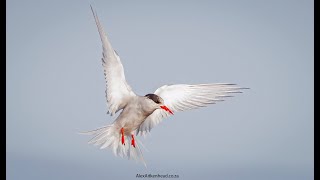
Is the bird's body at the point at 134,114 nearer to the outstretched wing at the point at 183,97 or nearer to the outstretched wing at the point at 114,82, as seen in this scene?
the outstretched wing at the point at 114,82

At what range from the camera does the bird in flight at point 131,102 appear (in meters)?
3.85

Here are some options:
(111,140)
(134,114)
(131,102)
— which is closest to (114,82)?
(131,102)

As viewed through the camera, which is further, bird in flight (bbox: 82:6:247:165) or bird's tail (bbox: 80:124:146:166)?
bird's tail (bbox: 80:124:146:166)

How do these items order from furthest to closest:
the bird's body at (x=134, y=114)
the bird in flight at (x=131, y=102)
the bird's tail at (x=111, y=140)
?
the bird's tail at (x=111, y=140) < the bird in flight at (x=131, y=102) < the bird's body at (x=134, y=114)

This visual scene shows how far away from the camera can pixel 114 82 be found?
399 cm

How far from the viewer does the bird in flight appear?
12.6 ft

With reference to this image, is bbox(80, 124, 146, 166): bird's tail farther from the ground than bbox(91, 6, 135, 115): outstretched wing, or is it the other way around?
bbox(91, 6, 135, 115): outstretched wing

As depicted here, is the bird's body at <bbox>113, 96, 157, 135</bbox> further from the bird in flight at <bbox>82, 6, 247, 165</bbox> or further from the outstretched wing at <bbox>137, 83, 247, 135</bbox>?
the outstretched wing at <bbox>137, 83, 247, 135</bbox>

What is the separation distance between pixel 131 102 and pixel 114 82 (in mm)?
231

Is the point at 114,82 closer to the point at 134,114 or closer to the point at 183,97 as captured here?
the point at 134,114

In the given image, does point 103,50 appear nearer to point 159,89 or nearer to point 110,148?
point 159,89

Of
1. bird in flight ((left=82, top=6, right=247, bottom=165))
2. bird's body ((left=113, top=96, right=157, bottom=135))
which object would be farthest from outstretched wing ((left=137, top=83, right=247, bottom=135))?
bird's body ((left=113, top=96, right=157, bottom=135))

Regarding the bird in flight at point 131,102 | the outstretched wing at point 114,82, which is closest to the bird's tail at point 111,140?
the bird in flight at point 131,102

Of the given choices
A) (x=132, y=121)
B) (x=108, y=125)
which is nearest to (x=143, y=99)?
(x=132, y=121)
